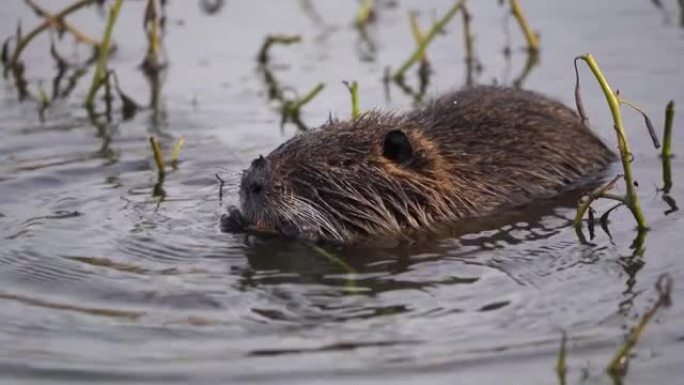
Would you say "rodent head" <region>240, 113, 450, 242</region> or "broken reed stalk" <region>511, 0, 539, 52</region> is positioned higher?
"broken reed stalk" <region>511, 0, 539, 52</region>

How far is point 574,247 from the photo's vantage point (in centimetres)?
546

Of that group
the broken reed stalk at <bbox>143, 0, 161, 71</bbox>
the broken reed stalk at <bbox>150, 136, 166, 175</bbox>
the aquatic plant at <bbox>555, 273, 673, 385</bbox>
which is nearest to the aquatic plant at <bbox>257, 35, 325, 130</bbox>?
the broken reed stalk at <bbox>143, 0, 161, 71</bbox>

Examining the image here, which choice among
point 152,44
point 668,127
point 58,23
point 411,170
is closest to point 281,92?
point 152,44

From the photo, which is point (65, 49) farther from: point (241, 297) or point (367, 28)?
point (241, 297)

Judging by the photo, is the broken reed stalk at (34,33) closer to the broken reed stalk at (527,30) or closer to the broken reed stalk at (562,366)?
the broken reed stalk at (527,30)

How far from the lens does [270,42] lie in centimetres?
868

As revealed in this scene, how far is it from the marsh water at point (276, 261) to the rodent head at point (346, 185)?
146 mm

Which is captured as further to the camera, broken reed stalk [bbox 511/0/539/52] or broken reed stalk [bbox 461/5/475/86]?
broken reed stalk [bbox 461/5/475/86]

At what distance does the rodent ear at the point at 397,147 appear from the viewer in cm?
579

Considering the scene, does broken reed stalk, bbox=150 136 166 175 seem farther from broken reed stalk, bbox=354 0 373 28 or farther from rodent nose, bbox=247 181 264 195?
broken reed stalk, bbox=354 0 373 28

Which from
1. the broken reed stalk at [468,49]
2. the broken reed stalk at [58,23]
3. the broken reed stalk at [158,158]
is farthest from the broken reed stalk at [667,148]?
the broken reed stalk at [58,23]

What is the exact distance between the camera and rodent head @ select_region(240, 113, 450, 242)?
18.5 feet

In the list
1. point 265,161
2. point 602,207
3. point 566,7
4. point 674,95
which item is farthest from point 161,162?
point 566,7

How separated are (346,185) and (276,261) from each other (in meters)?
0.53
